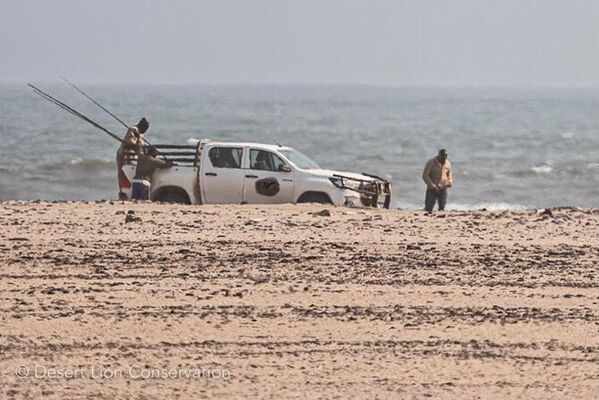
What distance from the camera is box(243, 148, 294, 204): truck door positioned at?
22.1m

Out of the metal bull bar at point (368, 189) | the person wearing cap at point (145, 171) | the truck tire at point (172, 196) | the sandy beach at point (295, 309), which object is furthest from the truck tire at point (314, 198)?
the sandy beach at point (295, 309)

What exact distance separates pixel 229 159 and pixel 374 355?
37.4 ft

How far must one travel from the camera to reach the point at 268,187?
22.2 meters

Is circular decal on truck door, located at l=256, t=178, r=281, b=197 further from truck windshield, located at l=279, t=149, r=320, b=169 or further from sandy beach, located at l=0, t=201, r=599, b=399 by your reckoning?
sandy beach, located at l=0, t=201, r=599, b=399

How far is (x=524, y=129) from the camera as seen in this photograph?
274ft

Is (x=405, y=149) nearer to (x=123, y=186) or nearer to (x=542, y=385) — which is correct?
(x=123, y=186)

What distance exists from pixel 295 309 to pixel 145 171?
995cm

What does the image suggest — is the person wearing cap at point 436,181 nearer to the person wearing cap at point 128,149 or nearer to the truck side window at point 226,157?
the truck side window at point 226,157

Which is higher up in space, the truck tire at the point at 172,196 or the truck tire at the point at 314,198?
the truck tire at the point at 314,198

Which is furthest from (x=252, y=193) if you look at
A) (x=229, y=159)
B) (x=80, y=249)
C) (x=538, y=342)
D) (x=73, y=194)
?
(x=73, y=194)

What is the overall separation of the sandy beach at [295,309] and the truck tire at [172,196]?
4.03 m

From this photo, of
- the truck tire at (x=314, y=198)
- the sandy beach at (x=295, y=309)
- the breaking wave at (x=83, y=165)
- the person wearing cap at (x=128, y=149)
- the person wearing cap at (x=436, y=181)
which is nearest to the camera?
the sandy beach at (x=295, y=309)

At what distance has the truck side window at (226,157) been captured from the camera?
22.3 meters

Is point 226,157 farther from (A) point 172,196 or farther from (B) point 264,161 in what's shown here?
(A) point 172,196
